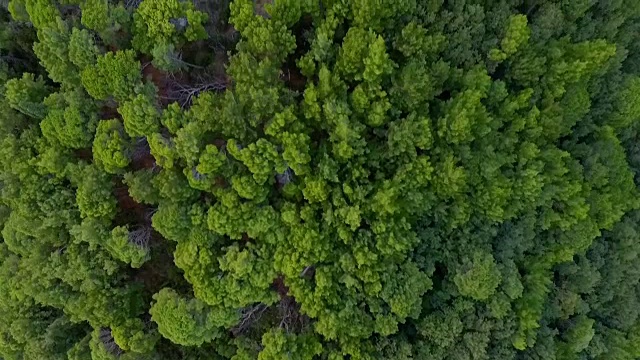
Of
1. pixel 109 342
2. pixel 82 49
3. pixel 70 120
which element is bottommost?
pixel 109 342

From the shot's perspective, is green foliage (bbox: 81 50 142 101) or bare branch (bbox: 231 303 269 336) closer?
green foliage (bbox: 81 50 142 101)

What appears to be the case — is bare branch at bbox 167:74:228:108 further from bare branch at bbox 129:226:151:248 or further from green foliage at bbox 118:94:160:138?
bare branch at bbox 129:226:151:248

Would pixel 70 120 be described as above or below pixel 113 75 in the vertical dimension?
below

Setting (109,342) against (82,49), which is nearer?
(82,49)

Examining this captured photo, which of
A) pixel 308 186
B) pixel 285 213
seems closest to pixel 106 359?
pixel 285 213

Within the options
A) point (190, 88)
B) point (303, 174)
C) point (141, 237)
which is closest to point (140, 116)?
point (190, 88)

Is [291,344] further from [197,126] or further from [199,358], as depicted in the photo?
[197,126]

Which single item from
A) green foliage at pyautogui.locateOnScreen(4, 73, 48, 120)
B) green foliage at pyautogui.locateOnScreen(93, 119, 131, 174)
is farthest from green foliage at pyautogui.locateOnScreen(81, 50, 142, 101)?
green foliage at pyautogui.locateOnScreen(4, 73, 48, 120)

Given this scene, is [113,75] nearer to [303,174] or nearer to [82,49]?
[82,49]
